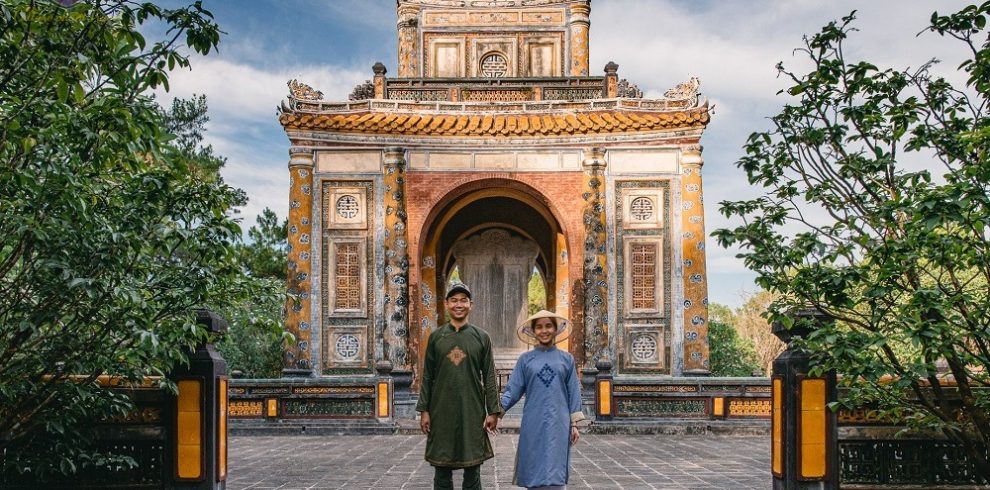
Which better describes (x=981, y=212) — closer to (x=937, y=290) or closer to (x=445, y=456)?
(x=937, y=290)

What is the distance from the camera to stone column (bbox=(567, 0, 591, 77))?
2286cm

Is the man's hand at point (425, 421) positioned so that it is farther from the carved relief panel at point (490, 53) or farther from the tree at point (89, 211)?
the carved relief panel at point (490, 53)

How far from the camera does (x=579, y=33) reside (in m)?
23.1

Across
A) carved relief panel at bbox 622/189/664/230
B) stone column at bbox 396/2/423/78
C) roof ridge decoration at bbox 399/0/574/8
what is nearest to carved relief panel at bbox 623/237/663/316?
carved relief panel at bbox 622/189/664/230

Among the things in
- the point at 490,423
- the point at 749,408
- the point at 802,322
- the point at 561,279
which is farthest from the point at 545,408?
the point at 561,279

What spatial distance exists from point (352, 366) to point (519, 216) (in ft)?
22.9

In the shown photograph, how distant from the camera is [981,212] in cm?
466

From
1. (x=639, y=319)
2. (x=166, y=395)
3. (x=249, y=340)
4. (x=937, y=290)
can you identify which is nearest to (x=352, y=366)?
(x=639, y=319)

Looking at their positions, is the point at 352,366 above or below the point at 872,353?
below

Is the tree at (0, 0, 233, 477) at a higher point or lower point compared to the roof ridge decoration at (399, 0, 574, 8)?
lower

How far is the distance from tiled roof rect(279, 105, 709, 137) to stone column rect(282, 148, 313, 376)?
2.65 ft

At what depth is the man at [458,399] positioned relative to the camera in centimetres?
553

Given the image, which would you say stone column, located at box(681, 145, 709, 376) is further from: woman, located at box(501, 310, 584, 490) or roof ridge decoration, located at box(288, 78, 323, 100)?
woman, located at box(501, 310, 584, 490)

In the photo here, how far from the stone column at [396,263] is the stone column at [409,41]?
5155 millimetres
